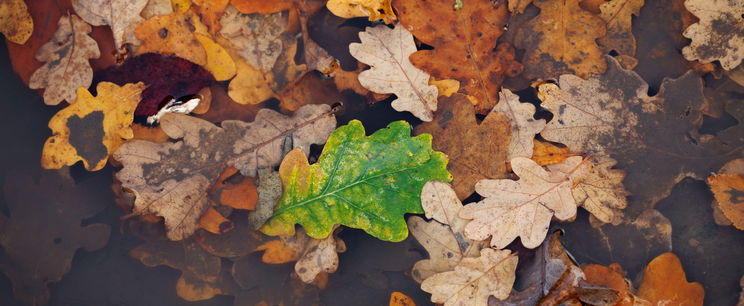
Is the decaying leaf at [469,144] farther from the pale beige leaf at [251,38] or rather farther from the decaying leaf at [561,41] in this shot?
the pale beige leaf at [251,38]

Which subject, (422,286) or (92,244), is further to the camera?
(92,244)

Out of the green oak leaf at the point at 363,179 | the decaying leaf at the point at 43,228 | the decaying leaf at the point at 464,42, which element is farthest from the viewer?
the decaying leaf at the point at 43,228

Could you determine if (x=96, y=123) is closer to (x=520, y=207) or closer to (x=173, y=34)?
(x=173, y=34)

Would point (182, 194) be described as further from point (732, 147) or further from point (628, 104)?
point (732, 147)

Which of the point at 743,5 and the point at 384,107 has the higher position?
the point at 743,5

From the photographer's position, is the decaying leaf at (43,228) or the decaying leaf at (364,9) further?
the decaying leaf at (43,228)

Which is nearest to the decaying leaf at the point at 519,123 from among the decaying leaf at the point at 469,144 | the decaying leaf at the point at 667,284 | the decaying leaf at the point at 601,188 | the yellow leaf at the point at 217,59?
the decaying leaf at the point at 469,144

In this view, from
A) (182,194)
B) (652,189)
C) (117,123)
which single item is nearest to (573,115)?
(652,189)

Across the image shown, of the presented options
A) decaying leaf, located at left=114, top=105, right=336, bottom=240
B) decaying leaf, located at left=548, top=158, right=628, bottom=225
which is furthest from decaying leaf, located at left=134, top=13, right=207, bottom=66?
decaying leaf, located at left=548, top=158, right=628, bottom=225
